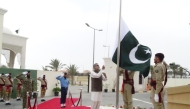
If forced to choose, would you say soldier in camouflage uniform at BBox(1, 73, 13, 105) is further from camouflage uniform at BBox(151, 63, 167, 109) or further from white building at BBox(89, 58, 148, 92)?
white building at BBox(89, 58, 148, 92)

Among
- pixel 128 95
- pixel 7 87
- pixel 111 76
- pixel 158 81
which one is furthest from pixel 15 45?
pixel 158 81

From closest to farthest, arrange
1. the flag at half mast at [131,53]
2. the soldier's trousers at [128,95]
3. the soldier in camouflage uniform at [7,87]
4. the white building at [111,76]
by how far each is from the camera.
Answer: the flag at half mast at [131,53], the soldier's trousers at [128,95], the soldier in camouflage uniform at [7,87], the white building at [111,76]

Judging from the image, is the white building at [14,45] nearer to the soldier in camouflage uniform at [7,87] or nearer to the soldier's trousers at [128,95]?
the soldier in camouflage uniform at [7,87]

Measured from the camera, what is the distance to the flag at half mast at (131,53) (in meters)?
6.38

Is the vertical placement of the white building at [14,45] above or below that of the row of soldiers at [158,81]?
above

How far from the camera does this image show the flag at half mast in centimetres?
638

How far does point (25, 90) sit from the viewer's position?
9.67m

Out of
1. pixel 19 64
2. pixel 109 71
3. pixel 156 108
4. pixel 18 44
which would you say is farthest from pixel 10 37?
pixel 156 108

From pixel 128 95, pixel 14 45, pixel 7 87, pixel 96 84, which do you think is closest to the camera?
pixel 128 95

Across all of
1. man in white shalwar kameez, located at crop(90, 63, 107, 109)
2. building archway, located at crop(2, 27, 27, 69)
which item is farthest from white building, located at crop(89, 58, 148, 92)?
man in white shalwar kameez, located at crop(90, 63, 107, 109)

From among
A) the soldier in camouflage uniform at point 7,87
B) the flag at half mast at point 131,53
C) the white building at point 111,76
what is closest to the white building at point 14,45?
the soldier in camouflage uniform at point 7,87

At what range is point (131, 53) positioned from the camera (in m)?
6.53

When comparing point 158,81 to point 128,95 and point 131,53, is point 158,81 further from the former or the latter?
point 128,95

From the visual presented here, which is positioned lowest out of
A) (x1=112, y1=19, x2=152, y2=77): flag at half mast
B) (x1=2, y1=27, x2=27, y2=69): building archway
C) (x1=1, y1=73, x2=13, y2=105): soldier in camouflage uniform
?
(x1=1, y1=73, x2=13, y2=105): soldier in camouflage uniform
